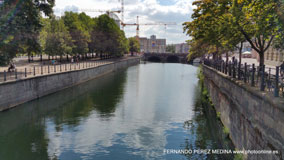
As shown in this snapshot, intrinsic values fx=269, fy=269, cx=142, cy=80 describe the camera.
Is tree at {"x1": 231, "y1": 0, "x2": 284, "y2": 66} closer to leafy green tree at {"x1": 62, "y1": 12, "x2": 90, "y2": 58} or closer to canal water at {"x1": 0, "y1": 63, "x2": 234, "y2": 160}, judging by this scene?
canal water at {"x1": 0, "y1": 63, "x2": 234, "y2": 160}

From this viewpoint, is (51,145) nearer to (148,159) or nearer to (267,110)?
(148,159)

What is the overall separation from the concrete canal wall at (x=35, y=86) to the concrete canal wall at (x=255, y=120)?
19068mm

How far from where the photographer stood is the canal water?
1594 cm

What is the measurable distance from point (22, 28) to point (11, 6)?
2.54 meters

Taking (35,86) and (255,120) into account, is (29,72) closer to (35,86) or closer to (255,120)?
(35,86)

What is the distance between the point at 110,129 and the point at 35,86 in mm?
13474

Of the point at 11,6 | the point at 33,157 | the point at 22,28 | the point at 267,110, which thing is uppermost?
the point at 11,6

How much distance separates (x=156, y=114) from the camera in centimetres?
2530

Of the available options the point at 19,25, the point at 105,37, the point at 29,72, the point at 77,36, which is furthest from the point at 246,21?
the point at 105,37

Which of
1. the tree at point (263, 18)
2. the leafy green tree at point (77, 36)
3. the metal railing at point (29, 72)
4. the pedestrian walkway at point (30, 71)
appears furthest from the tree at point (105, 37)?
the tree at point (263, 18)

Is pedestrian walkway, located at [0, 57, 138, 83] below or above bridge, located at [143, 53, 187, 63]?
below

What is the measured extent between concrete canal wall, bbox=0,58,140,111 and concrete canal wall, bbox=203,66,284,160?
751 inches

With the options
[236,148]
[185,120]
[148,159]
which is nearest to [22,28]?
[185,120]

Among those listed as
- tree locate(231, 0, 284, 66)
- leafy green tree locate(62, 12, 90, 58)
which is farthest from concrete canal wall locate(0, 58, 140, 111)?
tree locate(231, 0, 284, 66)
